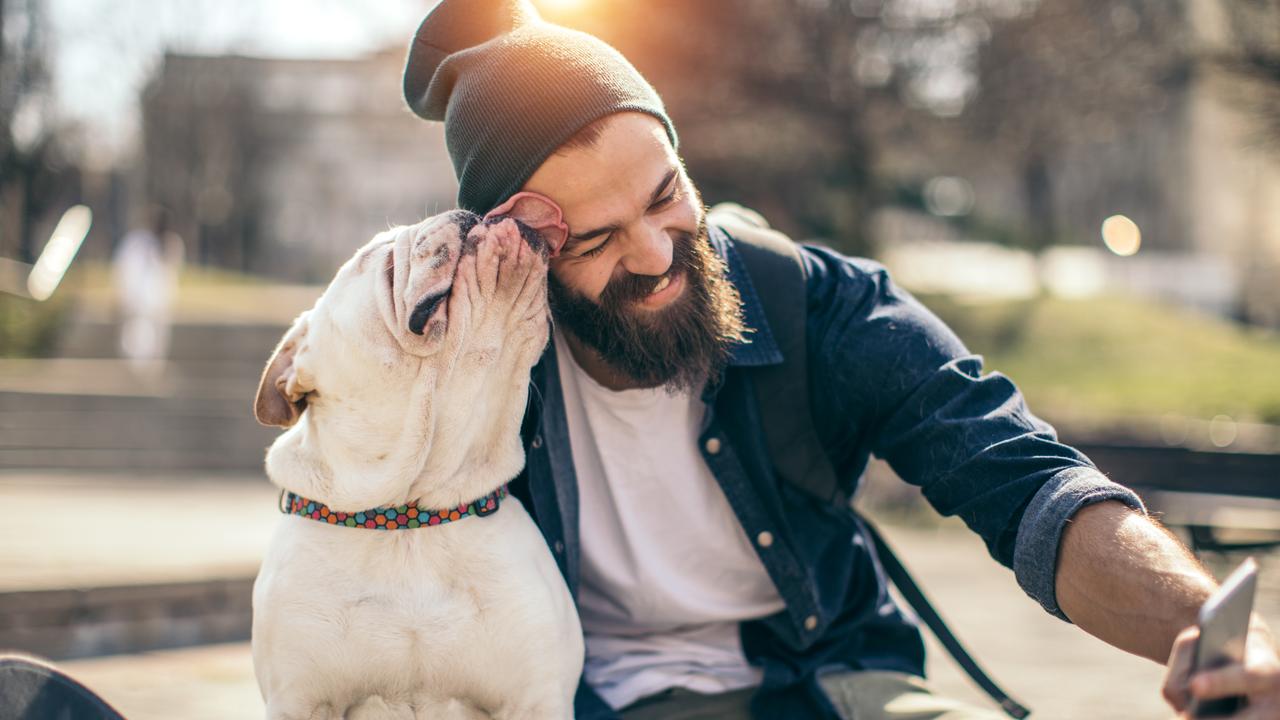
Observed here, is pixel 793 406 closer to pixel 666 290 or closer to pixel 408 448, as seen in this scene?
→ pixel 666 290

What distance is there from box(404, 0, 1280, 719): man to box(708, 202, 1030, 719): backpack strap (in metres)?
0.02

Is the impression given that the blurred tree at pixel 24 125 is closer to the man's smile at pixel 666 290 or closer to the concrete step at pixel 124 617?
the concrete step at pixel 124 617

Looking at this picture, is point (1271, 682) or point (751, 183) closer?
point (1271, 682)

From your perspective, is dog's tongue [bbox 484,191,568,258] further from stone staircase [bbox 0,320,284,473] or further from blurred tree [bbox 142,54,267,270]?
blurred tree [bbox 142,54,267,270]

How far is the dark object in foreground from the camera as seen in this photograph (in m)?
1.86

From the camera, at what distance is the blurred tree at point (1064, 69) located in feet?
46.1

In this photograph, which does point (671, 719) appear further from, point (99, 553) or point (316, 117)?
point (316, 117)

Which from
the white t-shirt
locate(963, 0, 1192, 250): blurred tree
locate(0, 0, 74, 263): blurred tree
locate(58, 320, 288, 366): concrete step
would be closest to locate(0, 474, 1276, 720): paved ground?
the white t-shirt

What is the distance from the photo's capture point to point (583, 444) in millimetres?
2506

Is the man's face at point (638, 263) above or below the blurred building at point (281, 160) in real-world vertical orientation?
above

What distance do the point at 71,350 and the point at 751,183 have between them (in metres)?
8.91

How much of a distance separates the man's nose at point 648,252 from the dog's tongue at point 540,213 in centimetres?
13

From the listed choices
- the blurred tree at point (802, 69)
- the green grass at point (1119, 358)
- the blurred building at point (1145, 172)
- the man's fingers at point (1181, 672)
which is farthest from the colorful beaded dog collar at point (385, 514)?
the blurred tree at point (802, 69)

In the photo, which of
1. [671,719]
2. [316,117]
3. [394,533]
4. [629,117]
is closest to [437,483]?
[394,533]
